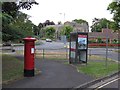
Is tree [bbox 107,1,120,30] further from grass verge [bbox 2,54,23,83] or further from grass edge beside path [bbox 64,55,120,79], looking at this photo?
grass verge [bbox 2,54,23,83]

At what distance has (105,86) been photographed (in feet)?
45.8

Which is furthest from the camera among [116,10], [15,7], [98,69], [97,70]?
[116,10]

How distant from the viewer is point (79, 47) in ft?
79.2

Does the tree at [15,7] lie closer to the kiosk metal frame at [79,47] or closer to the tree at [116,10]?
the kiosk metal frame at [79,47]

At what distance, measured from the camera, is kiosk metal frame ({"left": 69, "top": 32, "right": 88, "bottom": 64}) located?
23.9 metres

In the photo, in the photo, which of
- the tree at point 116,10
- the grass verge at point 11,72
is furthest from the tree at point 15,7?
the tree at point 116,10

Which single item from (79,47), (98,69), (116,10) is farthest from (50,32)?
(98,69)

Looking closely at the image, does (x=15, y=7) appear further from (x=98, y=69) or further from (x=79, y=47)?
(x=98, y=69)

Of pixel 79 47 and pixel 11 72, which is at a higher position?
pixel 79 47

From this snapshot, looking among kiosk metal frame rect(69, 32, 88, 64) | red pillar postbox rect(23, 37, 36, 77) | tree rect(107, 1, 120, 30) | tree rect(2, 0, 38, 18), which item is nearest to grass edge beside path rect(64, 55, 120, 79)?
kiosk metal frame rect(69, 32, 88, 64)

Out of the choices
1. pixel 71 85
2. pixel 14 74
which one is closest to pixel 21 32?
pixel 14 74

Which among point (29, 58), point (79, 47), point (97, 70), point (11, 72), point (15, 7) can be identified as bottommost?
point (97, 70)

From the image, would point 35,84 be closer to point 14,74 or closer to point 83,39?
point 14,74

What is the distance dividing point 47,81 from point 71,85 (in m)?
1.40
